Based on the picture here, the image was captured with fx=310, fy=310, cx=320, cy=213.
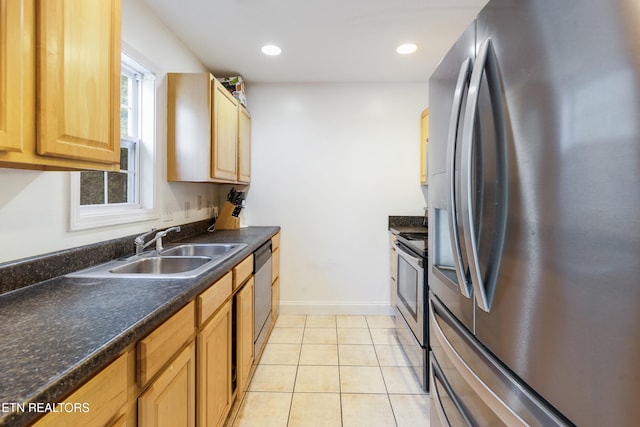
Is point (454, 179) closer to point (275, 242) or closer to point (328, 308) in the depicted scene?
point (275, 242)

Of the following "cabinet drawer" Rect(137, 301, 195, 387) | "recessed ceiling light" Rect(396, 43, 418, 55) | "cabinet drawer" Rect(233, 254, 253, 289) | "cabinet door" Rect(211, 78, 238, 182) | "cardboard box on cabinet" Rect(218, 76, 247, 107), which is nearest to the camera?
"cabinet drawer" Rect(137, 301, 195, 387)

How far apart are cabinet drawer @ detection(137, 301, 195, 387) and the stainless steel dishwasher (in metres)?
1.00

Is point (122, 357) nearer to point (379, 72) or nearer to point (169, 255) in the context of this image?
point (169, 255)

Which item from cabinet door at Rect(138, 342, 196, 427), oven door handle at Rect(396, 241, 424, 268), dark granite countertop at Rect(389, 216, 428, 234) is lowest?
cabinet door at Rect(138, 342, 196, 427)

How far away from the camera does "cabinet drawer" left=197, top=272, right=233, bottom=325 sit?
1258 millimetres

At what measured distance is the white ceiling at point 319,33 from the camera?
6.44ft

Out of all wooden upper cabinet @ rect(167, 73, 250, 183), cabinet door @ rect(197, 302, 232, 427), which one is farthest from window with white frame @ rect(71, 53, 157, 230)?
cabinet door @ rect(197, 302, 232, 427)

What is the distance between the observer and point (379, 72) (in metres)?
2.97

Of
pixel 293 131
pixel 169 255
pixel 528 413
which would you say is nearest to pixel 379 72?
pixel 293 131

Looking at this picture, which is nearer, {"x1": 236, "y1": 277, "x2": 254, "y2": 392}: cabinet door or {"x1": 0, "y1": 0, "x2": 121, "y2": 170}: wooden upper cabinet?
{"x1": 0, "y1": 0, "x2": 121, "y2": 170}: wooden upper cabinet

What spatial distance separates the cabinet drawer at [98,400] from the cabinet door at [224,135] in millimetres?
1718

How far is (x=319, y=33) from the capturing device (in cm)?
228

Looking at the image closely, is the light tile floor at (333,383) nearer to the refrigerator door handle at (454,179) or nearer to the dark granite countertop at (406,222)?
the dark granite countertop at (406,222)

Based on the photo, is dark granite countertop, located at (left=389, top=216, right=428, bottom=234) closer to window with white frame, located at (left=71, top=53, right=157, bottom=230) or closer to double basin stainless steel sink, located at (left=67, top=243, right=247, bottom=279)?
double basin stainless steel sink, located at (left=67, top=243, right=247, bottom=279)
